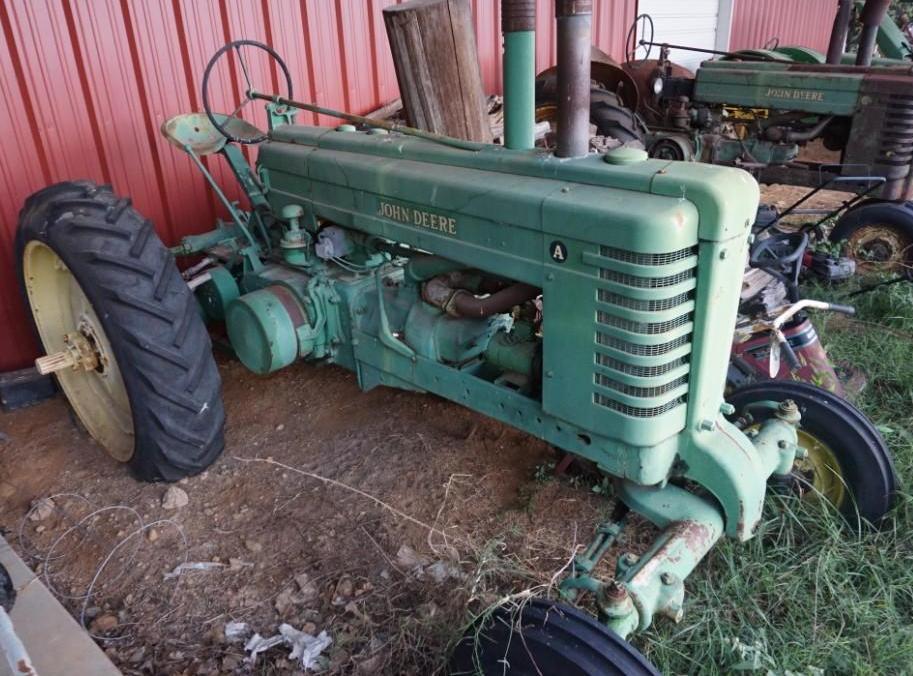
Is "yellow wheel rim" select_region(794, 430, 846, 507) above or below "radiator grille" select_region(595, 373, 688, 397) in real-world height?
below

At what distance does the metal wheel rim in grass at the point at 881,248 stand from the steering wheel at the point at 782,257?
4.99 feet

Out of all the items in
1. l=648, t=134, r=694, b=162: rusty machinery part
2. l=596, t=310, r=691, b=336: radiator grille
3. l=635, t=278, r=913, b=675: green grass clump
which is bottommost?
l=635, t=278, r=913, b=675: green grass clump

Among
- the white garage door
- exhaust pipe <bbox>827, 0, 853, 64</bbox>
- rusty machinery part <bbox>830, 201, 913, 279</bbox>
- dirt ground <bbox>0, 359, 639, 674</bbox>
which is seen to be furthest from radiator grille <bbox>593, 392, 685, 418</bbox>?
the white garage door

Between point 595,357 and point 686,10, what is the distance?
8.57 meters

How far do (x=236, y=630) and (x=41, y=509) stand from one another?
1.03 m

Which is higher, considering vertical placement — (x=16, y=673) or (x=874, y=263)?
(x=16, y=673)

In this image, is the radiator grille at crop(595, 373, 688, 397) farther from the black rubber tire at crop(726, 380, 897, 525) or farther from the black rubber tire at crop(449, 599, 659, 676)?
the black rubber tire at crop(726, 380, 897, 525)

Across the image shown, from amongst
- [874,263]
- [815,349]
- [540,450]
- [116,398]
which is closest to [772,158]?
[874,263]

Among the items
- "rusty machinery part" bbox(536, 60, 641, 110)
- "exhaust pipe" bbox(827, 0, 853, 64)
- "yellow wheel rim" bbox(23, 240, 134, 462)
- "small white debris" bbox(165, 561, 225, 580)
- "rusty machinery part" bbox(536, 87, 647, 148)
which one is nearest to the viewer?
"small white debris" bbox(165, 561, 225, 580)

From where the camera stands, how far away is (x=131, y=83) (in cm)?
363

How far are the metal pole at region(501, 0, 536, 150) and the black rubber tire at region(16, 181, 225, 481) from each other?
1.24 metres

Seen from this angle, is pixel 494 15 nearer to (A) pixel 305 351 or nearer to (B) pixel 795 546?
(A) pixel 305 351

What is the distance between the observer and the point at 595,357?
75.1 inches

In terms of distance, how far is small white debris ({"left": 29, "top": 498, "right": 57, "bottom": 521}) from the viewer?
2699 mm
